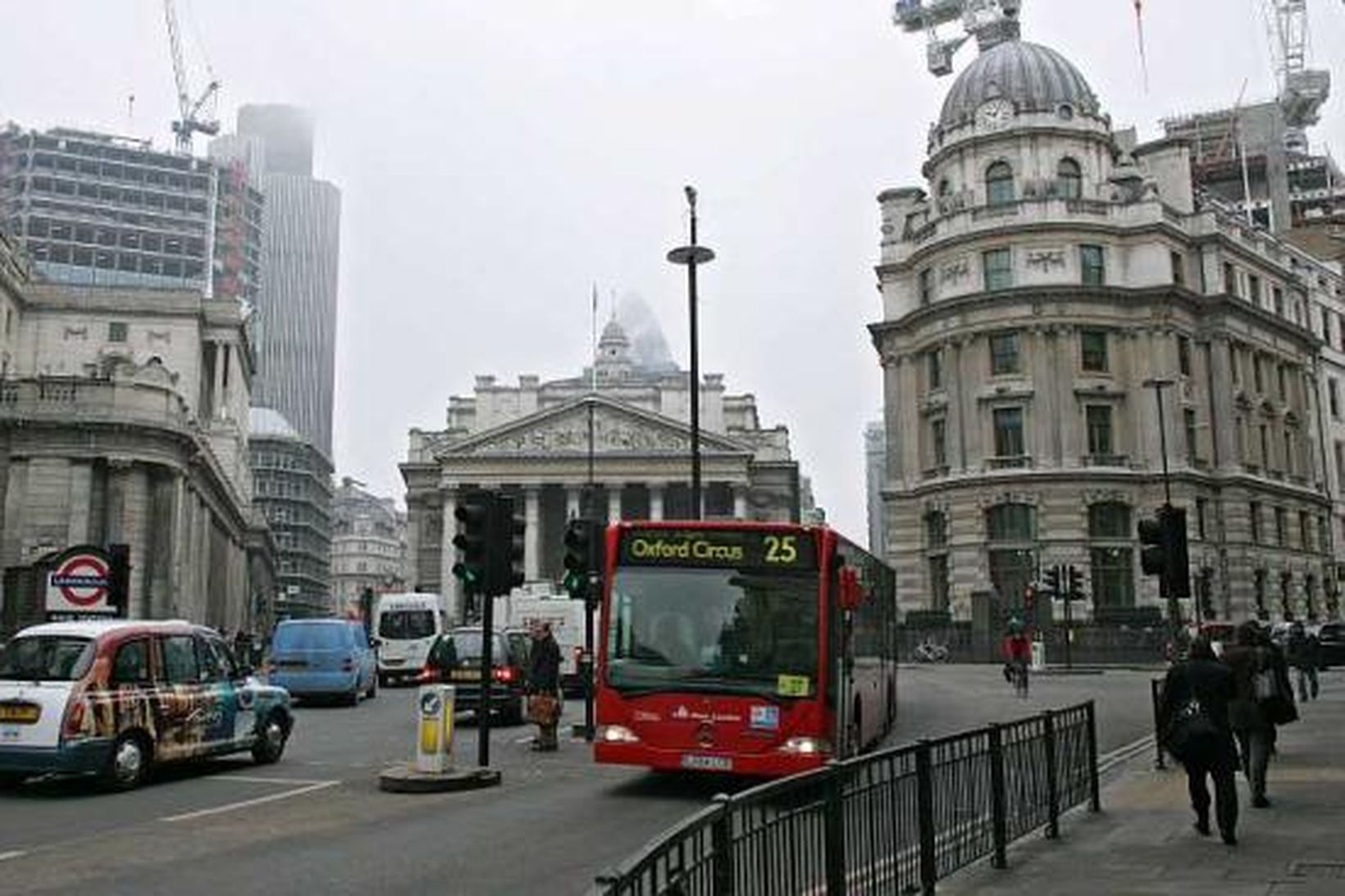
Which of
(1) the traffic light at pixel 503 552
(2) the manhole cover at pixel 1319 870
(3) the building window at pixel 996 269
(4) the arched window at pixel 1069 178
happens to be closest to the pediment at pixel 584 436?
(3) the building window at pixel 996 269

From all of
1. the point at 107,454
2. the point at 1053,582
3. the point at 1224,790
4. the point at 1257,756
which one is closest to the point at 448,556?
the point at 107,454

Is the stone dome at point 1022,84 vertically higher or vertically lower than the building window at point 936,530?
higher

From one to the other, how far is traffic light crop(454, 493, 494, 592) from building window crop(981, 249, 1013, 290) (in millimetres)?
47141

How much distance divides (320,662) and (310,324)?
179 metres

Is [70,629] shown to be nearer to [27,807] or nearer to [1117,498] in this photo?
[27,807]

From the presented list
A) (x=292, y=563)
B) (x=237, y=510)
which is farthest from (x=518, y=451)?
(x=292, y=563)

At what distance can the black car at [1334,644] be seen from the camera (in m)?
42.2

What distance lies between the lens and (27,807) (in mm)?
12445

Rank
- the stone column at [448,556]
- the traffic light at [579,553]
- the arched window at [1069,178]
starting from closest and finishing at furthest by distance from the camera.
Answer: the traffic light at [579,553]
the arched window at [1069,178]
the stone column at [448,556]

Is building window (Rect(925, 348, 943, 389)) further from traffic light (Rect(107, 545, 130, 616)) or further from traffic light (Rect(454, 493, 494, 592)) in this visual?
traffic light (Rect(454, 493, 494, 592))

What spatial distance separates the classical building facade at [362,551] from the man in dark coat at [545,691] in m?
141

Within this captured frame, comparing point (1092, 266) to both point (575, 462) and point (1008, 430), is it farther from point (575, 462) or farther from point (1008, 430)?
point (575, 462)

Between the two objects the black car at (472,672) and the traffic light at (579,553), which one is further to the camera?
the black car at (472,672)

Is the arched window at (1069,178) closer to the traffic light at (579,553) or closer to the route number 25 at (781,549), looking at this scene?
the traffic light at (579,553)
